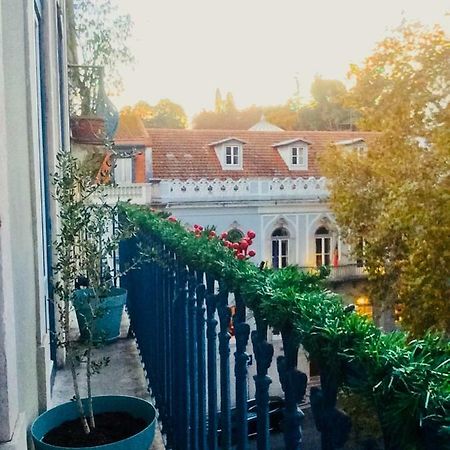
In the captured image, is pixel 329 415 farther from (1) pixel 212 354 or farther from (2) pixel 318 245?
(2) pixel 318 245

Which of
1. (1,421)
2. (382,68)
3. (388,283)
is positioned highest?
(382,68)

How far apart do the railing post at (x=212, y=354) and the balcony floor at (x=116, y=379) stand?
2.59 ft

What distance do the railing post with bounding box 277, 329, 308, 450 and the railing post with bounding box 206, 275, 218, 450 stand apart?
21.3 inches

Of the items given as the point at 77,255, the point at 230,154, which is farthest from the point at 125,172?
the point at 77,255

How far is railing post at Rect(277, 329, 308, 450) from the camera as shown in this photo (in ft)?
2.88

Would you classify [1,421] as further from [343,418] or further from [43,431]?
[343,418]

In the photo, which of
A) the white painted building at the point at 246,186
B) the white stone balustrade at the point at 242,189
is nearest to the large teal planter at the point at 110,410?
the white painted building at the point at 246,186

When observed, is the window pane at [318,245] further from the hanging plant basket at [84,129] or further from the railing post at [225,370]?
the railing post at [225,370]

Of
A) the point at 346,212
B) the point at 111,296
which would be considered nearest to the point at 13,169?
the point at 111,296

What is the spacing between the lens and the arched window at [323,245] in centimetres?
1681

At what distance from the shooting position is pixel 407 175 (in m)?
11.5

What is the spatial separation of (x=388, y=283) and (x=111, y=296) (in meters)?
11.2

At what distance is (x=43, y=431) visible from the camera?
1701 millimetres

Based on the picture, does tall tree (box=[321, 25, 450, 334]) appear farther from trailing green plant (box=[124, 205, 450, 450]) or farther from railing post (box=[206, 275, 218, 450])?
trailing green plant (box=[124, 205, 450, 450])
